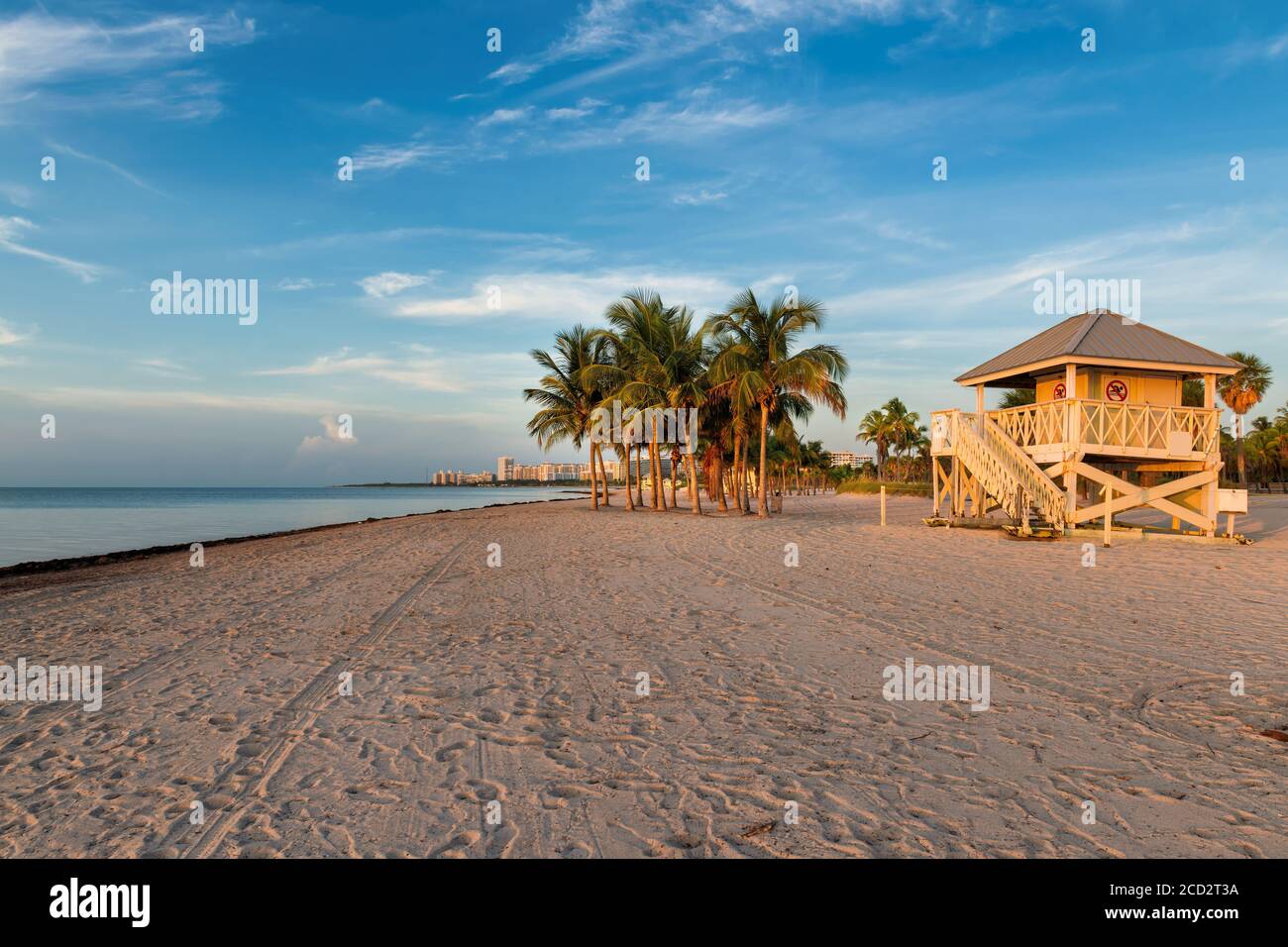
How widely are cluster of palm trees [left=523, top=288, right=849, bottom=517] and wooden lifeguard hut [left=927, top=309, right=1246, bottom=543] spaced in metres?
7.20

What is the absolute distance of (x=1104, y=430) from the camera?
59.2 ft

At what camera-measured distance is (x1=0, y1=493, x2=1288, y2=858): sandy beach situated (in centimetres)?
331

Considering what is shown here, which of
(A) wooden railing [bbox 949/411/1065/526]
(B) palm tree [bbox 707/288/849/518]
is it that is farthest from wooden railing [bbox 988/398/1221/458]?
(B) palm tree [bbox 707/288/849/518]

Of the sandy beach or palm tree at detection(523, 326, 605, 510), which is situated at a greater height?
palm tree at detection(523, 326, 605, 510)

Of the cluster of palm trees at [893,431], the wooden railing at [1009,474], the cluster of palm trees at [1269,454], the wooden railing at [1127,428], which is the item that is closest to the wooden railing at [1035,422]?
the wooden railing at [1127,428]

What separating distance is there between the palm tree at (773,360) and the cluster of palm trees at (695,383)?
39 millimetres

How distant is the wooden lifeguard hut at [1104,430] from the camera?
59.0ft

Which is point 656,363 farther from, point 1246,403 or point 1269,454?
point 1269,454

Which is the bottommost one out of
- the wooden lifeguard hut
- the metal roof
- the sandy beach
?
the sandy beach

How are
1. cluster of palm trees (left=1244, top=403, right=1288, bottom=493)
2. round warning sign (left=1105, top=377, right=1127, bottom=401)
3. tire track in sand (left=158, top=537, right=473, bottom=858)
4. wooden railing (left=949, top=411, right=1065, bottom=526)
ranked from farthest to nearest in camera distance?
cluster of palm trees (left=1244, top=403, right=1288, bottom=493)
round warning sign (left=1105, top=377, right=1127, bottom=401)
wooden railing (left=949, top=411, right=1065, bottom=526)
tire track in sand (left=158, top=537, right=473, bottom=858)

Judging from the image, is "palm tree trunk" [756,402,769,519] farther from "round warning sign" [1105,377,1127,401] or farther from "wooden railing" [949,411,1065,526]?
"round warning sign" [1105,377,1127,401]

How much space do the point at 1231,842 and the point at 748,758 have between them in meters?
2.37

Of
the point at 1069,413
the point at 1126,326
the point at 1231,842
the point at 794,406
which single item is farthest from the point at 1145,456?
the point at 1231,842
